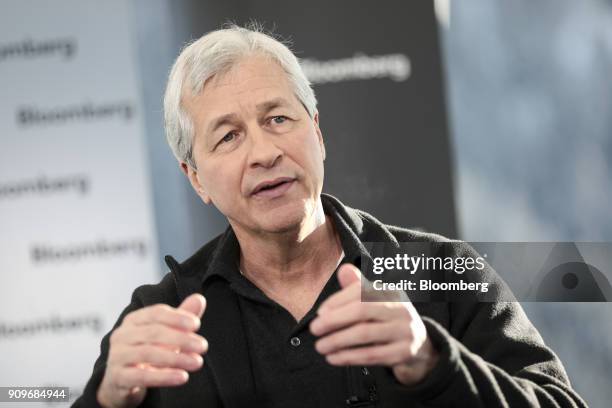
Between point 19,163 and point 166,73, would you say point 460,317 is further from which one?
point 19,163

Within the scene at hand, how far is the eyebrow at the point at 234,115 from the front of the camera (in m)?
1.95

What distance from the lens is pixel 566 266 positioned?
6.43ft

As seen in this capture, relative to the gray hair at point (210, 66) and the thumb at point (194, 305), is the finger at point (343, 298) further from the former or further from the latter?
the gray hair at point (210, 66)

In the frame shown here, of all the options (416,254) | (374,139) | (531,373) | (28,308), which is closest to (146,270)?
(28,308)

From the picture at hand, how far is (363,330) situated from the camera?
53.5 inches

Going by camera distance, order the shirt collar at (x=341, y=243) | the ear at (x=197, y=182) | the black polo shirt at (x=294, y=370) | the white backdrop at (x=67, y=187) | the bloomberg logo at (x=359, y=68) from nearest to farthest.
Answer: the black polo shirt at (x=294, y=370), the shirt collar at (x=341, y=243), the ear at (x=197, y=182), the bloomberg logo at (x=359, y=68), the white backdrop at (x=67, y=187)

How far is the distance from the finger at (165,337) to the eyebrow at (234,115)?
22.2 inches

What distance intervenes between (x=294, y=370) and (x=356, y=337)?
50 cm

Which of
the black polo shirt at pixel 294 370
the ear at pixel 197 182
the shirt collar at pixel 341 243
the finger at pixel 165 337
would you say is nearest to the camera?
the finger at pixel 165 337

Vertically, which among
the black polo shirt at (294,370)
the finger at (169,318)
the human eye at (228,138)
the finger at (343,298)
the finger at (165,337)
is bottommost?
the black polo shirt at (294,370)

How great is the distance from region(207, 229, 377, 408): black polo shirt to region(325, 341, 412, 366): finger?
1.33 ft

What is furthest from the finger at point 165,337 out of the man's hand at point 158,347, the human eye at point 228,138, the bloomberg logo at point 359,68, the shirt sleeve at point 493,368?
the bloomberg logo at point 359,68

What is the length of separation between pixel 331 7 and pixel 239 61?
1.07 m

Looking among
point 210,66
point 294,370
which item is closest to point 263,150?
point 210,66
